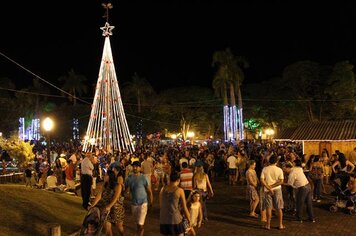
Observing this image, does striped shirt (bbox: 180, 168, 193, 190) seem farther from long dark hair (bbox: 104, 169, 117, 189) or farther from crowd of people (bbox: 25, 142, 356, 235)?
long dark hair (bbox: 104, 169, 117, 189)

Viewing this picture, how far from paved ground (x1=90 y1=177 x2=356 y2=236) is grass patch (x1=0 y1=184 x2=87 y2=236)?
1461mm

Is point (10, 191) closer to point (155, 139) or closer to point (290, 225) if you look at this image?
point (290, 225)

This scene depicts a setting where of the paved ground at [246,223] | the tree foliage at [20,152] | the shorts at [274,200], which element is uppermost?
the tree foliage at [20,152]

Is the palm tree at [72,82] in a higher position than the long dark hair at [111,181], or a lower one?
higher

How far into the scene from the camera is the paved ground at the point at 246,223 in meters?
10.5

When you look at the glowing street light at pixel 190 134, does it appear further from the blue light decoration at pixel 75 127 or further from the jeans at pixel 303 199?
the jeans at pixel 303 199

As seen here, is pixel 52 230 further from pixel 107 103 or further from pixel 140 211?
pixel 107 103

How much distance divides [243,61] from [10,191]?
42.1 m

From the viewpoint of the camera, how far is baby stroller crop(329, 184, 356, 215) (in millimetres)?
12484

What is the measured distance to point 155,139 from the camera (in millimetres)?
57219

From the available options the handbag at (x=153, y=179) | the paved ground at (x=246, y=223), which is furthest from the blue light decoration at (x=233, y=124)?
the paved ground at (x=246, y=223)

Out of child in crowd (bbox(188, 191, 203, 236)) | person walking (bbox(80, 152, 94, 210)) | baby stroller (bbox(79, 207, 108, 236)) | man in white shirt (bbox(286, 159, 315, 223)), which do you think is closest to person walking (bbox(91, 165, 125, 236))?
baby stroller (bbox(79, 207, 108, 236))

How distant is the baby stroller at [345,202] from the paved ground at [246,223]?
19 cm

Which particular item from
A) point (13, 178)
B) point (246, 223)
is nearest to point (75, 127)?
point (13, 178)
